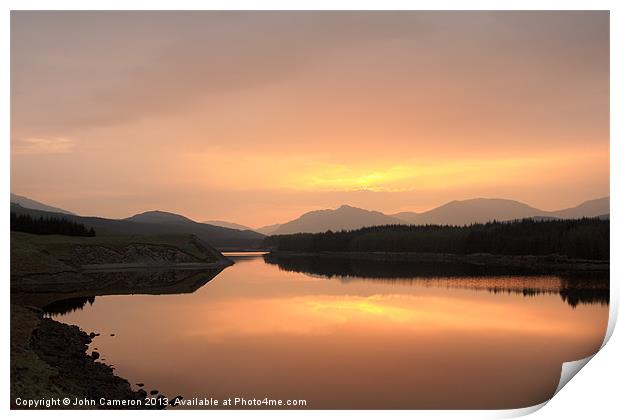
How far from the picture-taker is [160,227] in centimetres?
1157

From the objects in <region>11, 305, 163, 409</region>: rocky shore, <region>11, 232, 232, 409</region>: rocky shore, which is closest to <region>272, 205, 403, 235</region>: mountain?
<region>11, 232, 232, 409</region>: rocky shore

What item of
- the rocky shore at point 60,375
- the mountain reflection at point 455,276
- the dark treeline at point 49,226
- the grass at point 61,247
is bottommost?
the rocky shore at point 60,375

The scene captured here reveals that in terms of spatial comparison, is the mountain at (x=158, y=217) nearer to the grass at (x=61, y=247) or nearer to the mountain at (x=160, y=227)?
the mountain at (x=160, y=227)

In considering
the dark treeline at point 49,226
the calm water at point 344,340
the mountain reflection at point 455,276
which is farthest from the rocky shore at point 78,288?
the mountain reflection at point 455,276

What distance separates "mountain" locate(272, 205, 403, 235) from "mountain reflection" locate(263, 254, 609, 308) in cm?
318

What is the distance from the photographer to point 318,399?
8.36 metres

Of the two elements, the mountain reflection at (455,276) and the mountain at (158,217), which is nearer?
the mountain at (158,217)

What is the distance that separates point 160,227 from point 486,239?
12765mm

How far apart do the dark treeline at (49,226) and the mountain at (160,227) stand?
0.45 m

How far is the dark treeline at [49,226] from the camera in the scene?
41.5 feet

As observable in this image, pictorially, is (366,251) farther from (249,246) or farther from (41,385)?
(41,385)

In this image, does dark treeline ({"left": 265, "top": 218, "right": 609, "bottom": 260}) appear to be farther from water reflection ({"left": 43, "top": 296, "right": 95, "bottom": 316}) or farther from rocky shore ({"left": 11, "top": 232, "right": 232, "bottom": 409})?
water reflection ({"left": 43, "top": 296, "right": 95, "bottom": 316})

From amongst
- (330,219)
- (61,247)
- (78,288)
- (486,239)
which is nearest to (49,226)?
(61,247)
